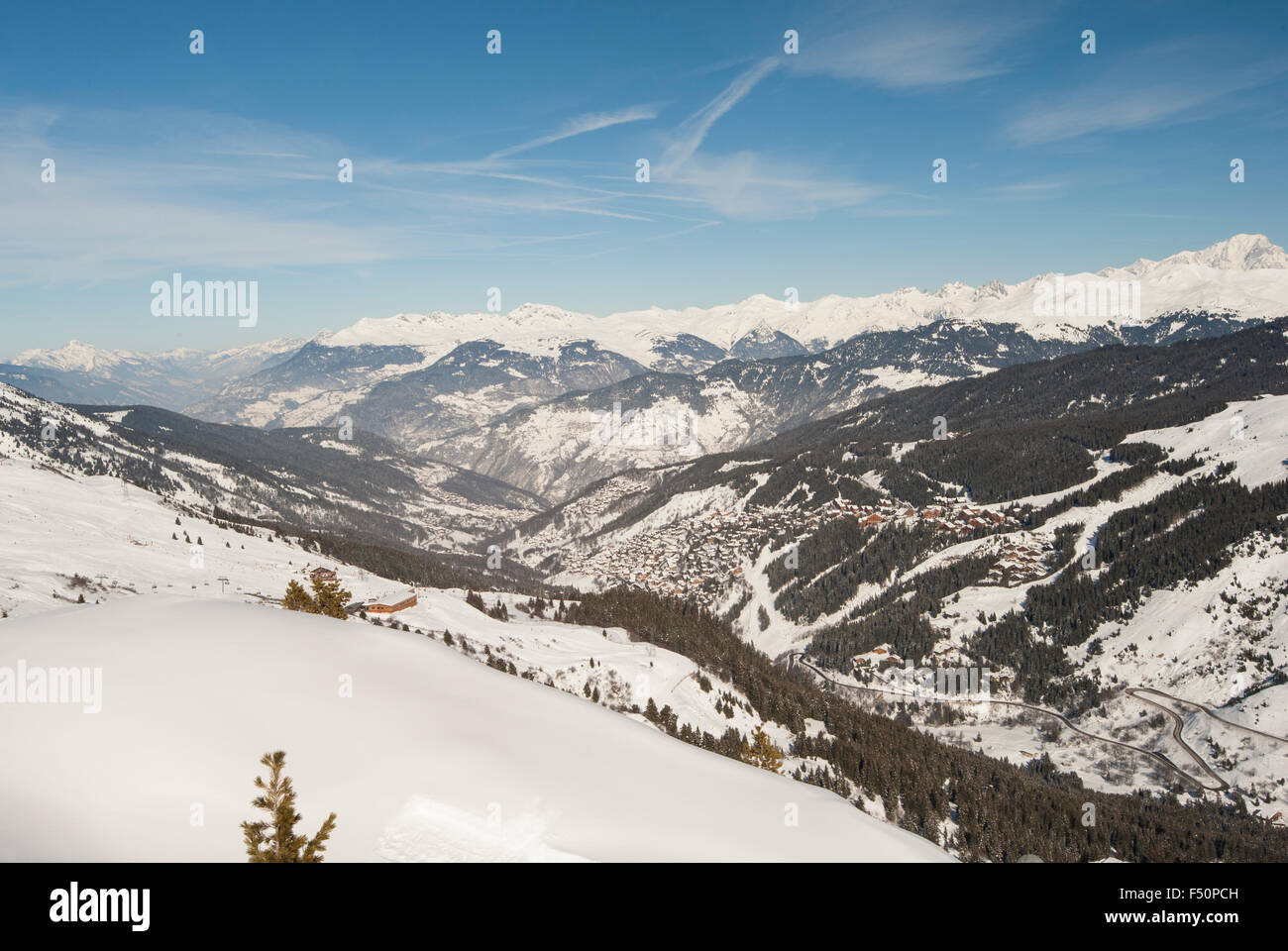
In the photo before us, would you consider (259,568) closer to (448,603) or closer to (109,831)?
(448,603)

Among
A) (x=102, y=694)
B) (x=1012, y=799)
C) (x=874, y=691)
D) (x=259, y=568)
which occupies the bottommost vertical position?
(x=874, y=691)

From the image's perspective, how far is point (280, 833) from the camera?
1719cm

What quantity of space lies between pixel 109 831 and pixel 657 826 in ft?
48.4

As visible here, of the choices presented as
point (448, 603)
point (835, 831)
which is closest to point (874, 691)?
point (448, 603)

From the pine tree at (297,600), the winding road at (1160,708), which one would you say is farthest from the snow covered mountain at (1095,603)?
the pine tree at (297,600)

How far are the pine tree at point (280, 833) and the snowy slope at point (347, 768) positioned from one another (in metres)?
0.95

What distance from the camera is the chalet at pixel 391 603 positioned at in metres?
87.6

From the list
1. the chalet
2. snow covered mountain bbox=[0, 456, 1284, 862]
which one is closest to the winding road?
the chalet

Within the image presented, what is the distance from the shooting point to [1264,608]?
114 meters

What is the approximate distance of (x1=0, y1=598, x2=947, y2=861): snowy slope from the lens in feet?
60.4

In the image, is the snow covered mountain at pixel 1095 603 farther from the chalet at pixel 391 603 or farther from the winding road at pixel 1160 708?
the chalet at pixel 391 603

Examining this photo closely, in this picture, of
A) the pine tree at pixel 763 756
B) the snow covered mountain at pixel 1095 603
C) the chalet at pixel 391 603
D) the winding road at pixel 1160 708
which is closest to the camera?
the pine tree at pixel 763 756

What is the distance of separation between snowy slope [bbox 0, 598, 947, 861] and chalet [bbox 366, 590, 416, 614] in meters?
62.8

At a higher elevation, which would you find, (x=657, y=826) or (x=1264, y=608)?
(x=657, y=826)
